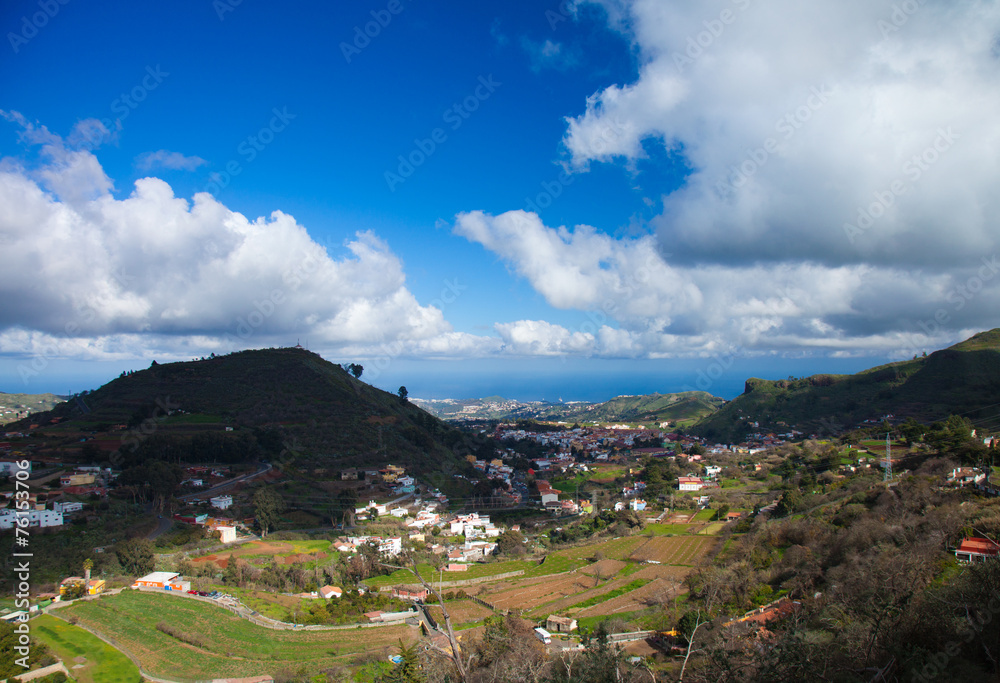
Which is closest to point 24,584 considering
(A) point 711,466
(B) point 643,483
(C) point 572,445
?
(B) point 643,483

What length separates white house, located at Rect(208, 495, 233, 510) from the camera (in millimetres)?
29953

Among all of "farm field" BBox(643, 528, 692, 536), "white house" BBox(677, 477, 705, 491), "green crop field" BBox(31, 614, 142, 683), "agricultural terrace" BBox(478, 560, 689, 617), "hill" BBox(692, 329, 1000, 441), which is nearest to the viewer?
"green crop field" BBox(31, 614, 142, 683)

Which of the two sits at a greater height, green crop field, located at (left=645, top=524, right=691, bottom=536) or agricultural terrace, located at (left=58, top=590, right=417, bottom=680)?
agricultural terrace, located at (left=58, top=590, right=417, bottom=680)

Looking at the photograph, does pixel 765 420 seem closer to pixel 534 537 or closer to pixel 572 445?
pixel 572 445

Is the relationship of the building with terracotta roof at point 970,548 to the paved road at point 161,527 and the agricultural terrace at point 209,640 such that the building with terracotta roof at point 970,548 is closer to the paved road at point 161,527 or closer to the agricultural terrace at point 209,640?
the agricultural terrace at point 209,640

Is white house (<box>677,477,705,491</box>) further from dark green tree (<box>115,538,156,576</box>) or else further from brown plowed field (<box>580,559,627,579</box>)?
dark green tree (<box>115,538,156,576</box>)

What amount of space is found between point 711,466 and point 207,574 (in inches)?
1679

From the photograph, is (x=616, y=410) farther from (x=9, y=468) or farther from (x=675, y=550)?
(x=9, y=468)

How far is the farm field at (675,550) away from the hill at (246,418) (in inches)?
886

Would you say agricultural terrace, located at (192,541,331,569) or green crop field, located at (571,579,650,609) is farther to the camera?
agricultural terrace, located at (192,541,331,569)

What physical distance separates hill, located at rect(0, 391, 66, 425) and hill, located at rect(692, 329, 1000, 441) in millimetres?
103908

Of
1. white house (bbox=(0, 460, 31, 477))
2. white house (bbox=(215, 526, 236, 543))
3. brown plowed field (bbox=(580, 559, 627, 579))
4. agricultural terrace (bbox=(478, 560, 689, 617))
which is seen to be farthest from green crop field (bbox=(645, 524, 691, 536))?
white house (bbox=(0, 460, 31, 477))

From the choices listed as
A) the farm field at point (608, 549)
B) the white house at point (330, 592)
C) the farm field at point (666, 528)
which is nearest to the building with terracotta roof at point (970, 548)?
the farm field at point (608, 549)

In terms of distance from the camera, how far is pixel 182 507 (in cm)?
2897
